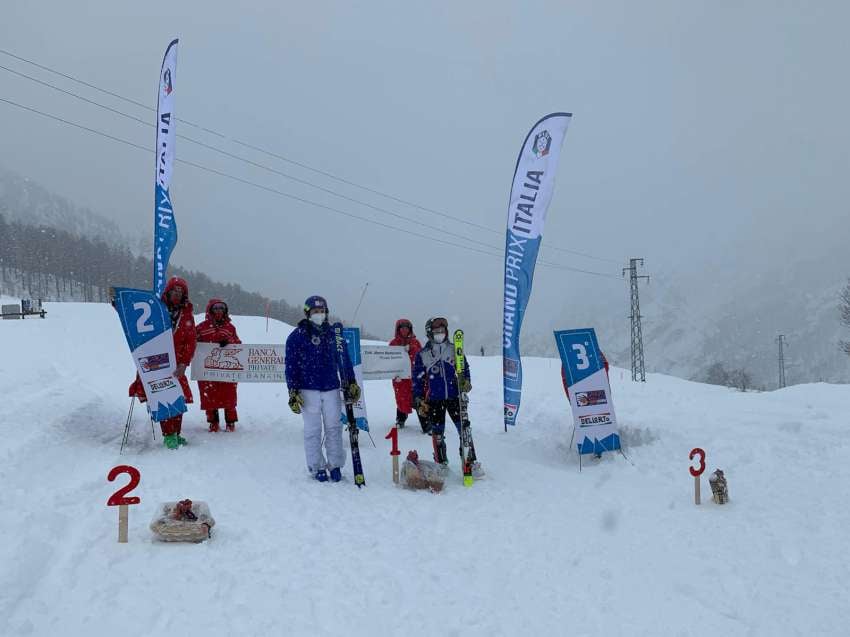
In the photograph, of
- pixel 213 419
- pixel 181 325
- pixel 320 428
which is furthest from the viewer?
pixel 213 419

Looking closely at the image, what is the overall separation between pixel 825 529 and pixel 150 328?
8.56 m

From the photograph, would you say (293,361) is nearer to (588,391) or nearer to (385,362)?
(385,362)

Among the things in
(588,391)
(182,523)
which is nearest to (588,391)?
(588,391)

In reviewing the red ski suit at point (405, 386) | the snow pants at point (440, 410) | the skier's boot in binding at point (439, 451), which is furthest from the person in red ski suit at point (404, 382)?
the skier's boot in binding at point (439, 451)

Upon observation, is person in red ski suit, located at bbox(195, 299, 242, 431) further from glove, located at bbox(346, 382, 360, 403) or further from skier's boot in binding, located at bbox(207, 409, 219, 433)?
glove, located at bbox(346, 382, 360, 403)

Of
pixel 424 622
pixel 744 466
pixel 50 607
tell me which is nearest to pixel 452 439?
pixel 744 466

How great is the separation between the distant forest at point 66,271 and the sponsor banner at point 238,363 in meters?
84.6

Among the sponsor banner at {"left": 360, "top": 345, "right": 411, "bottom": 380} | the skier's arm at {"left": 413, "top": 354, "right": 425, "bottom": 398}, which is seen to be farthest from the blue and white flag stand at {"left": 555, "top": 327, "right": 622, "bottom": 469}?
the sponsor banner at {"left": 360, "top": 345, "right": 411, "bottom": 380}

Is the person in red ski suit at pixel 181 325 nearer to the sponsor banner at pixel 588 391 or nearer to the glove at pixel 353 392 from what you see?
the glove at pixel 353 392

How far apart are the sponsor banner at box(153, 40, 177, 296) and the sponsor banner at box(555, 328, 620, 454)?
6.67 meters

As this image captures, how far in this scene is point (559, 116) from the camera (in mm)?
10664

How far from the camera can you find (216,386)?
909 cm

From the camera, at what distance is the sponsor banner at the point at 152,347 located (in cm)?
750

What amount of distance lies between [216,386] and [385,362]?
3.24 m
